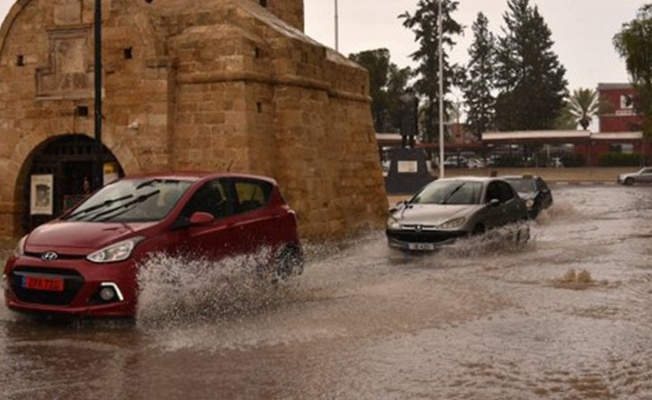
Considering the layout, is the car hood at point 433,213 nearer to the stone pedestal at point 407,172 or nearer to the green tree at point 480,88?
the stone pedestal at point 407,172

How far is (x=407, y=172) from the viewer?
3966 centimetres

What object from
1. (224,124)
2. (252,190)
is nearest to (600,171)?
(224,124)

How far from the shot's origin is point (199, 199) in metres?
9.20

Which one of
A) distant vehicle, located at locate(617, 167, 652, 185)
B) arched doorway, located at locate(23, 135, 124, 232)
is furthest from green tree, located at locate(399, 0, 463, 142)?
arched doorway, located at locate(23, 135, 124, 232)

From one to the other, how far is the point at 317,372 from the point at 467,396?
49.7 inches

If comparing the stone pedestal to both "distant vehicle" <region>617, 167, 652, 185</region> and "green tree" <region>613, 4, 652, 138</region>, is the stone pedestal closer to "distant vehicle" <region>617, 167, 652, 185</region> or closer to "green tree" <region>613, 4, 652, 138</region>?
"green tree" <region>613, 4, 652, 138</region>

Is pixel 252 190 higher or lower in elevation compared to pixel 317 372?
higher

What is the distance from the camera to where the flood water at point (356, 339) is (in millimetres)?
5812

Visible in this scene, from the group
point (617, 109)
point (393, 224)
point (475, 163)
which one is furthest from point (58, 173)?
point (617, 109)

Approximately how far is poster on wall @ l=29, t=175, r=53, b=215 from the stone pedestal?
23314 mm

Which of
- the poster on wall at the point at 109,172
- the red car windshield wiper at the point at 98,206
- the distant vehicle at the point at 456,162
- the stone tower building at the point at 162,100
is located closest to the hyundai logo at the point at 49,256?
the red car windshield wiper at the point at 98,206

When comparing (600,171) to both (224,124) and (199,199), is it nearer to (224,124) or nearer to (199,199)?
(224,124)

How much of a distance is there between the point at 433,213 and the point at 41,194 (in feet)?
30.4

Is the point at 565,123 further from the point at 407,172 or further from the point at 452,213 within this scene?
the point at 452,213
